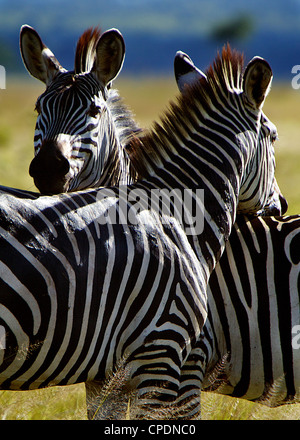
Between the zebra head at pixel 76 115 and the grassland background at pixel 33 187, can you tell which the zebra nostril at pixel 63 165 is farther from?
the grassland background at pixel 33 187

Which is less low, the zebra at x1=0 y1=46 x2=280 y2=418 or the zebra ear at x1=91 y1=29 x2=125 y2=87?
the zebra ear at x1=91 y1=29 x2=125 y2=87

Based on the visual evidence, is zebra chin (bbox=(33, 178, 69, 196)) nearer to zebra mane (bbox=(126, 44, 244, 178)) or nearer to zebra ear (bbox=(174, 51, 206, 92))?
zebra mane (bbox=(126, 44, 244, 178))

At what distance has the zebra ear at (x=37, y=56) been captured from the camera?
191 inches

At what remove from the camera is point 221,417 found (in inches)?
169

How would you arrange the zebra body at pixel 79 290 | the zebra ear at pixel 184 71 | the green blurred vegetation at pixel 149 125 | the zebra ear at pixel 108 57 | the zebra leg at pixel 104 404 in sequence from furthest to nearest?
the green blurred vegetation at pixel 149 125 → the zebra ear at pixel 184 71 → the zebra ear at pixel 108 57 → the zebra leg at pixel 104 404 → the zebra body at pixel 79 290

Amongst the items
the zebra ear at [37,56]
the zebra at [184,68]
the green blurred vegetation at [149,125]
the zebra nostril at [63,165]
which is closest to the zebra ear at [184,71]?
the zebra at [184,68]

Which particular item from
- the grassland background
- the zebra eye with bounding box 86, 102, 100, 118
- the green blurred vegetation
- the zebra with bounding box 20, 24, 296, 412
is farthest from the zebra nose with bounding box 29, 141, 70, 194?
the zebra with bounding box 20, 24, 296, 412

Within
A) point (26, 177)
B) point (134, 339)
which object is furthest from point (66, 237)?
point (26, 177)

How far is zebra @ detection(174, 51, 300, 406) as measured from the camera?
392cm

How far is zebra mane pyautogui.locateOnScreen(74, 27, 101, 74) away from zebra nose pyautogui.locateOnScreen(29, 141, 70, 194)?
1037 millimetres

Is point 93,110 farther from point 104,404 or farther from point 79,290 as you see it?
point 104,404

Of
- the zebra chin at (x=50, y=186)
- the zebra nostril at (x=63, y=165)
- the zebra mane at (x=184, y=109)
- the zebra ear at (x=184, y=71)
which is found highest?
the zebra ear at (x=184, y=71)

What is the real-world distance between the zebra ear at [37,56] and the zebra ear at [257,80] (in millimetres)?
1751
